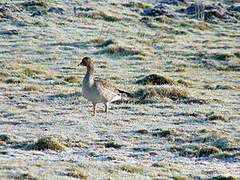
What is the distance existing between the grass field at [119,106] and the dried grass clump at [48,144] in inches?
0.9

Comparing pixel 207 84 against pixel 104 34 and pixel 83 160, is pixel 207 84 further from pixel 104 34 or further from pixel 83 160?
pixel 104 34

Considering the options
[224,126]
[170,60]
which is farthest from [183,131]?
[170,60]

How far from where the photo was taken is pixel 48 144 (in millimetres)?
12859

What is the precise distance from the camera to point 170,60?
31656 mm

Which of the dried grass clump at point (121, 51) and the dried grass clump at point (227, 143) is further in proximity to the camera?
the dried grass clump at point (121, 51)

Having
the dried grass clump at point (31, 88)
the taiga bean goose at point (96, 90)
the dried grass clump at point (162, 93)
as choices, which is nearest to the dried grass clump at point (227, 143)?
the taiga bean goose at point (96, 90)

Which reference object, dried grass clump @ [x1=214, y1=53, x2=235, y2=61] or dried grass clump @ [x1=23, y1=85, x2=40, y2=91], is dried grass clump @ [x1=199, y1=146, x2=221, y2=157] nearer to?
dried grass clump @ [x1=23, y1=85, x2=40, y2=91]

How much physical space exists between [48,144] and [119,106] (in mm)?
6286

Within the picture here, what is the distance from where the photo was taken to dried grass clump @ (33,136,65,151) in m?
12.8

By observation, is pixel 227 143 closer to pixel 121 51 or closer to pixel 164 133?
pixel 164 133

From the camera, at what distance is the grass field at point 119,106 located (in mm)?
11812

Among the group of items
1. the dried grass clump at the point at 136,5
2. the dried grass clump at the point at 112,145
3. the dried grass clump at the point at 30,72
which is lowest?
the dried grass clump at the point at 30,72

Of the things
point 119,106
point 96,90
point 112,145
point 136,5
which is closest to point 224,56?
point 119,106

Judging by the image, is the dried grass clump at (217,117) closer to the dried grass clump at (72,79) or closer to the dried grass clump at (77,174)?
the dried grass clump at (77,174)
